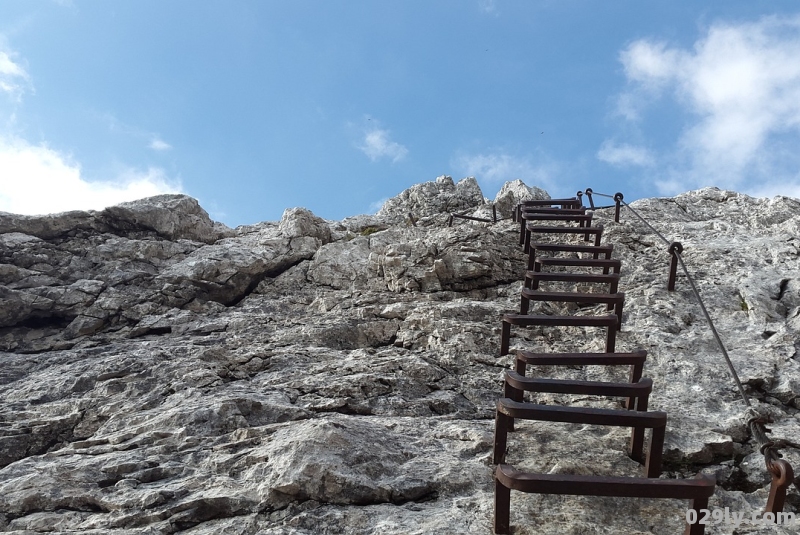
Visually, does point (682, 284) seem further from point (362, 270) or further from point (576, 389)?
point (362, 270)

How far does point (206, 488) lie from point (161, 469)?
63 cm

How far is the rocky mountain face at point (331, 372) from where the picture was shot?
4.63 meters

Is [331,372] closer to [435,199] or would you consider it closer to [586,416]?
[586,416]

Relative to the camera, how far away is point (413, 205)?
66.5ft

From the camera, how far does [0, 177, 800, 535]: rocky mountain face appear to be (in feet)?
15.2

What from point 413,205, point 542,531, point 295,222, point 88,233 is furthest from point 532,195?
point 542,531

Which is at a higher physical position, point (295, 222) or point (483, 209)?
point (483, 209)
